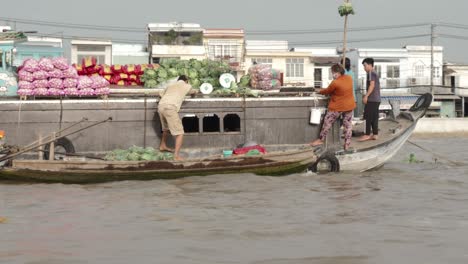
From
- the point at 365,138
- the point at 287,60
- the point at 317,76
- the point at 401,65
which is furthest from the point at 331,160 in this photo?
the point at 401,65

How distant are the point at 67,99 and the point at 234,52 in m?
30.3

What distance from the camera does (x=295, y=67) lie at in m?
44.2

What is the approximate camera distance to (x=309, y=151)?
10734 mm

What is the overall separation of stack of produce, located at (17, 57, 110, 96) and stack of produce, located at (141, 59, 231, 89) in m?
1.21

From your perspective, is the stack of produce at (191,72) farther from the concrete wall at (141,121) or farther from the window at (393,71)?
the window at (393,71)

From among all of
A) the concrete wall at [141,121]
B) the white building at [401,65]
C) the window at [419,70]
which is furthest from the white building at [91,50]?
the concrete wall at [141,121]

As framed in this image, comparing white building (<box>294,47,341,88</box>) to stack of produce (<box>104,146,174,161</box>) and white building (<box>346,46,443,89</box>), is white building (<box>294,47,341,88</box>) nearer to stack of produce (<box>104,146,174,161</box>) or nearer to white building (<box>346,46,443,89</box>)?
white building (<box>346,46,443,89</box>)

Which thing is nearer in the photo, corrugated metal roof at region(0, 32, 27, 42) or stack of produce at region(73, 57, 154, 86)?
stack of produce at region(73, 57, 154, 86)

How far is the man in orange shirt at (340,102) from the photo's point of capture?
36.9ft

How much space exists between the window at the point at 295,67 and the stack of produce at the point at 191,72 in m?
32.3

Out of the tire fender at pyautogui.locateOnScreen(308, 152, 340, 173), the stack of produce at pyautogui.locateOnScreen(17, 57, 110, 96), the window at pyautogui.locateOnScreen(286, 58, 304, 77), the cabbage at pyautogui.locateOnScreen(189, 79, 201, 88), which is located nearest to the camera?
the stack of produce at pyautogui.locateOnScreen(17, 57, 110, 96)

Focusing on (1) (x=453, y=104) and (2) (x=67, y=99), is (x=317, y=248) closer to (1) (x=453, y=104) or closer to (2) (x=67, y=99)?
(2) (x=67, y=99)

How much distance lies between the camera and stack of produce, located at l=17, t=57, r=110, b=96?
10.9m

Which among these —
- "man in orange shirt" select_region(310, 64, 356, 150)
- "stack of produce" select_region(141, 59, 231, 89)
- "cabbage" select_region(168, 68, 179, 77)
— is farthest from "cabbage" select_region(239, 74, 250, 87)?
"man in orange shirt" select_region(310, 64, 356, 150)
